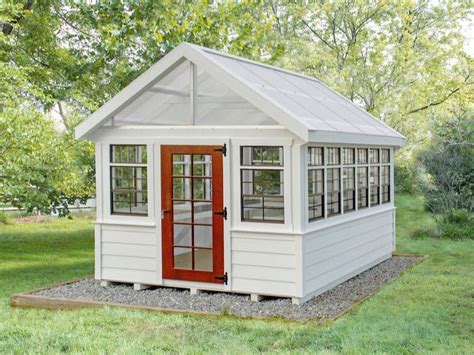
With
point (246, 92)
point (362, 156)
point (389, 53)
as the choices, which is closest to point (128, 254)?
point (246, 92)

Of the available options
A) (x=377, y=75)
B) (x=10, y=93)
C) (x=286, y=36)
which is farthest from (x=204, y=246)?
(x=286, y=36)

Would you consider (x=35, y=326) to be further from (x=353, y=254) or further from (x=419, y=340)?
(x=353, y=254)

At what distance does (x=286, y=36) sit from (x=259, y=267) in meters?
18.1

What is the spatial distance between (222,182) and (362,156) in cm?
317

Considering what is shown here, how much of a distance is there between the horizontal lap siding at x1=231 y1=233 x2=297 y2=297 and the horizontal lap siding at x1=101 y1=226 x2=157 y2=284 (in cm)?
127

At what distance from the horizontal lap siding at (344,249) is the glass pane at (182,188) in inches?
73.7

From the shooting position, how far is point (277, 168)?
29.7ft

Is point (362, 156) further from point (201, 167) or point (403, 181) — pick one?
point (403, 181)

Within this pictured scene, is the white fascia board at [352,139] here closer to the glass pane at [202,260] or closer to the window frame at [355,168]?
the window frame at [355,168]

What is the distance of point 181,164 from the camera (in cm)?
1052

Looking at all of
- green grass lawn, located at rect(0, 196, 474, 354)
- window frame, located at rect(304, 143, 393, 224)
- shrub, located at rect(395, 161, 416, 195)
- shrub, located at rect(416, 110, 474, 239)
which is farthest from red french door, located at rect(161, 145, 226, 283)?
shrub, located at rect(395, 161, 416, 195)

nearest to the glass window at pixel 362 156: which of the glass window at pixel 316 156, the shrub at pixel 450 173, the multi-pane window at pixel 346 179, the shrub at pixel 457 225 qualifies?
the multi-pane window at pixel 346 179

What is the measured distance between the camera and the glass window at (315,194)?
9477 mm

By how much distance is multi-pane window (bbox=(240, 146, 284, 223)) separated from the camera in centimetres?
921
